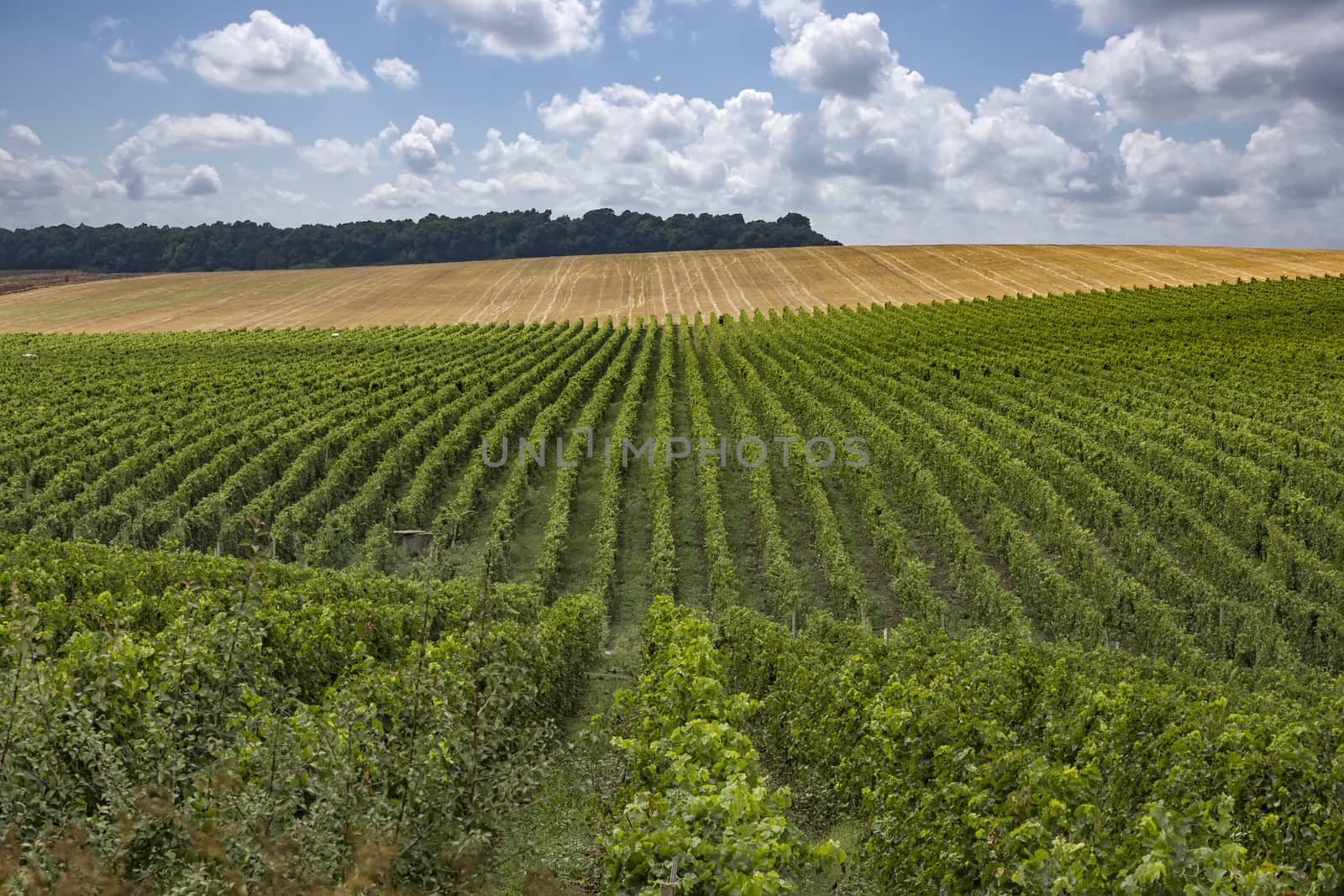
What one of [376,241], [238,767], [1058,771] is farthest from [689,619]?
[376,241]

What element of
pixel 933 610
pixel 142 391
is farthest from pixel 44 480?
pixel 933 610

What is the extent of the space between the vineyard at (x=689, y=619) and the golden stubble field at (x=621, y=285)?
24.3 meters

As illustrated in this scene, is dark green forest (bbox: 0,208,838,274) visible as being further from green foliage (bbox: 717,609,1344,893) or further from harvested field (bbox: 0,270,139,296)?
green foliage (bbox: 717,609,1344,893)

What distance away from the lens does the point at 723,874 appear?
19.4 feet

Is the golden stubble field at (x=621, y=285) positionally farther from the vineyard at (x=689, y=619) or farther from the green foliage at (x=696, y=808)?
the green foliage at (x=696, y=808)

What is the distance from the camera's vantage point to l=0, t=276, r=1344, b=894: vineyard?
19.7 ft

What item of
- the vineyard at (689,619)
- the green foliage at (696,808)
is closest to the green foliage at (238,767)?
the vineyard at (689,619)

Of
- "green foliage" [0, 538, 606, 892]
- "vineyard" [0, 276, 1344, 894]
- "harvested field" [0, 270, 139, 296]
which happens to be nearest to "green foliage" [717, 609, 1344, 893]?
"vineyard" [0, 276, 1344, 894]

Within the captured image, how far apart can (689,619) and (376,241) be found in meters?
126

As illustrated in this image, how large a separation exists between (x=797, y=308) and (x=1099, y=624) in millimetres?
52924

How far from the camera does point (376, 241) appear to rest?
12669 centimetres

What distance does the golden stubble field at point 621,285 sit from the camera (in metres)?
68.1

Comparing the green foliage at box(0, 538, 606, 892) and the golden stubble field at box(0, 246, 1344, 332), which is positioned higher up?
the golden stubble field at box(0, 246, 1344, 332)

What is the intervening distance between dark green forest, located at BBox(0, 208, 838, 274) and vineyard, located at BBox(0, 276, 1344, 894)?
83.5 metres
